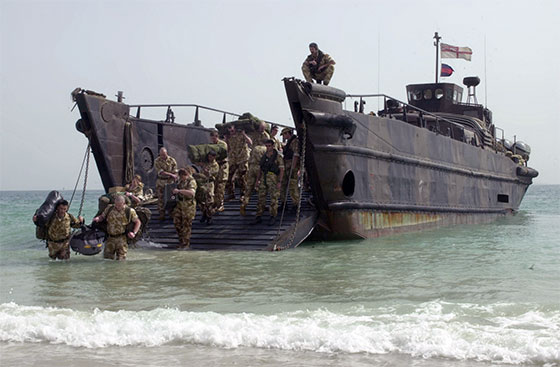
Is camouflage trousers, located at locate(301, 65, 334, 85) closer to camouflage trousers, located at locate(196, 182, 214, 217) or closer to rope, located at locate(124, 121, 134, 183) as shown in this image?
camouflage trousers, located at locate(196, 182, 214, 217)

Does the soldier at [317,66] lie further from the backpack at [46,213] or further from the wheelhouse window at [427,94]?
the wheelhouse window at [427,94]

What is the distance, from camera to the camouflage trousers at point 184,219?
1059 centimetres

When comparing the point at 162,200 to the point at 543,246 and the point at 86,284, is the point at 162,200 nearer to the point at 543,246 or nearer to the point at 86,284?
the point at 86,284

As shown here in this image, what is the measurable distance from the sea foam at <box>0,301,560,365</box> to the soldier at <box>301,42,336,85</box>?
617 centimetres

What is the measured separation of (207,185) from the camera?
11.6 metres

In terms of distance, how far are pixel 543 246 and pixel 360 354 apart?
820 centimetres

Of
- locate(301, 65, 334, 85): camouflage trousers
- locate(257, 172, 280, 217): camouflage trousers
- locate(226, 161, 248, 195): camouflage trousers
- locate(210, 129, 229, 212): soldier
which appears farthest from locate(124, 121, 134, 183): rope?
locate(301, 65, 334, 85): camouflage trousers

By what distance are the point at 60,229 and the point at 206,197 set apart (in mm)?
2892

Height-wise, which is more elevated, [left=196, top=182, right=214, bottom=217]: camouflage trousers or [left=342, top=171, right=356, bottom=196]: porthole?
[left=342, top=171, right=356, bottom=196]: porthole

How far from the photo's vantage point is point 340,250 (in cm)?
1065

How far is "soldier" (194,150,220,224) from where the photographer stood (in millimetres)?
11492

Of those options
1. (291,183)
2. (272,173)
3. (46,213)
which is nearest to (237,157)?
(291,183)

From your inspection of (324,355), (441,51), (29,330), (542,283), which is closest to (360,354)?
(324,355)

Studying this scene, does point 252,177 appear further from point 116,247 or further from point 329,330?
point 329,330
